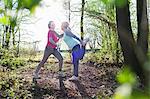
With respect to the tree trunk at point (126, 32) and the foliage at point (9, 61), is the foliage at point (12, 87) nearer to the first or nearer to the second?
the foliage at point (9, 61)

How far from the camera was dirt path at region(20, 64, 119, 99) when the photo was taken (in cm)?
1069

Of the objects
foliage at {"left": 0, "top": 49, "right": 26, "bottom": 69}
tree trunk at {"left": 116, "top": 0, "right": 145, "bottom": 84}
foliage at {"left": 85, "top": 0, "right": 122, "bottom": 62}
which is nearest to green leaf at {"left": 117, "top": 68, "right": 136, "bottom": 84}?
tree trunk at {"left": 116, "top": 0, "right": 145, "bottom": 84}

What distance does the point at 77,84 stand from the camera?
11367 millimetres

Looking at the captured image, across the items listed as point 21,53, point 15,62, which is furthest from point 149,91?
point 21,53

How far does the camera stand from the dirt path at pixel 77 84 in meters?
10.7

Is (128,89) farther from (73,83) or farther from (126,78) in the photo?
(73,83)

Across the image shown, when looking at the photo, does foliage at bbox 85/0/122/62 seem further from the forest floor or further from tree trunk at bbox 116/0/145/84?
tree trunk at bbox 116/0/145/84

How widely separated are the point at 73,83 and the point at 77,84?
0.21 metres

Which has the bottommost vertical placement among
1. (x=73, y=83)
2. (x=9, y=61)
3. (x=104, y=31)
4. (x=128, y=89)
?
(x=73, y=83)

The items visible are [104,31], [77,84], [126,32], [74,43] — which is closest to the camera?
[126,32]

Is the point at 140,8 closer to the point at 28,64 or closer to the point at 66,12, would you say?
the point at 28,64

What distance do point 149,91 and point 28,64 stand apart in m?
12.3

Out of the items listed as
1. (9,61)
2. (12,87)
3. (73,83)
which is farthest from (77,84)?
(9,61)

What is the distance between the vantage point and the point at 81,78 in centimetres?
1195
